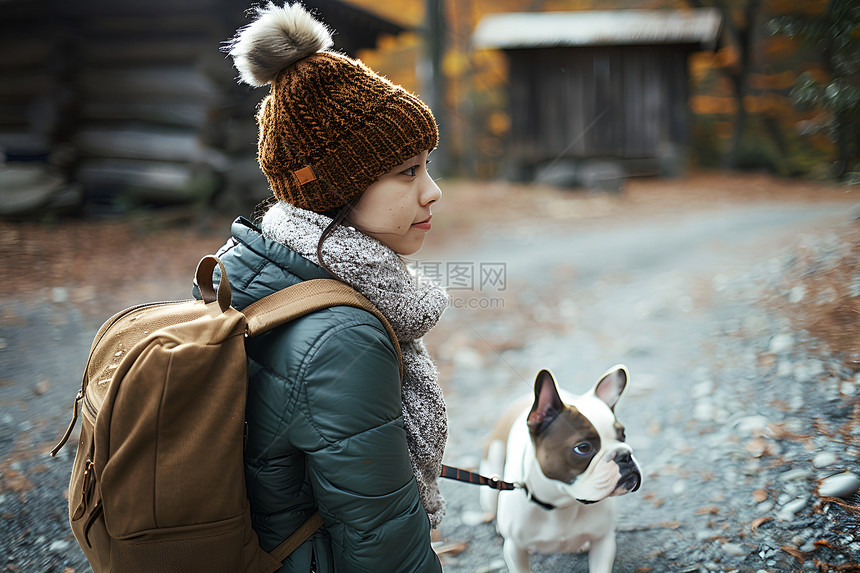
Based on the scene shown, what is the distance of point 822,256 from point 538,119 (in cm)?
943

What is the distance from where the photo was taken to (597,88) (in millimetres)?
11359

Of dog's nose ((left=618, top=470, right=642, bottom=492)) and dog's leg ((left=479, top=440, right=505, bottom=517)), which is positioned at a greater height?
dog's nose ((left=618, top=470, right=642, bottom=492))

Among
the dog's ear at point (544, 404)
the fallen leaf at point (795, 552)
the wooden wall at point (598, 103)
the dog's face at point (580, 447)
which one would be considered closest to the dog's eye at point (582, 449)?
the dog's face at point (580, 447)

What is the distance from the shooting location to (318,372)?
129 cm

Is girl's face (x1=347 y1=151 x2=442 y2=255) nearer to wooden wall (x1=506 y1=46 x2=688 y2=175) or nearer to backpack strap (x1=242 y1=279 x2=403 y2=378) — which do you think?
backpack strap (x1=242 y1=279 x2=403 y2=378)

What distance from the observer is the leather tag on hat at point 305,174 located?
1.50 m

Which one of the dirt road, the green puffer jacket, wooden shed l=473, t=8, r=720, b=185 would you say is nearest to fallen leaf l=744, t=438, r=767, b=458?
the dirt road

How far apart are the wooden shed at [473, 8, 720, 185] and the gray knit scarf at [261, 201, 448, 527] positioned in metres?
9.81

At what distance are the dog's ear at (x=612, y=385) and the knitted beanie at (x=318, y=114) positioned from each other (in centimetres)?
99

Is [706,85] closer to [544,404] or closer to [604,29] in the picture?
[604,29]

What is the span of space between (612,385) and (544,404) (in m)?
0.30

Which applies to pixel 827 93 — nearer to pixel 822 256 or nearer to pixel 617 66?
pixel 822 256

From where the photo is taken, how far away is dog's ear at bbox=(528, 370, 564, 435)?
1.79 m

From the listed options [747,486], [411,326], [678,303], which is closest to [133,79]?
[678,303]
